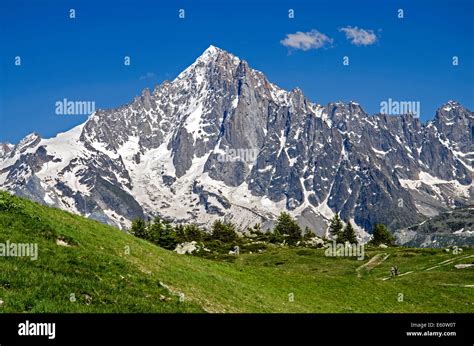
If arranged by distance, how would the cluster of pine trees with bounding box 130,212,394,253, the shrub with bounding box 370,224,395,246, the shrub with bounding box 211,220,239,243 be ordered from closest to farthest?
1. the cluster of pine trees with bounding box 130,212,394,253
2. the shrub with bounding box 211,220,239,243
3. the shrub with bounding box 370,224,395,246

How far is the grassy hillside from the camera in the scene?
2520cm

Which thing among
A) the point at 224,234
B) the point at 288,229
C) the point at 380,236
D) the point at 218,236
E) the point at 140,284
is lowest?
the point at 140,284

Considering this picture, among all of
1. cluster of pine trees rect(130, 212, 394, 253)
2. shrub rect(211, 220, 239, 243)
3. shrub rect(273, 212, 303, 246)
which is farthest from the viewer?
shrub rect(273, 212, 303, 246)

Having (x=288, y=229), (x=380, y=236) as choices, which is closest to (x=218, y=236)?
(x=288, y=229)

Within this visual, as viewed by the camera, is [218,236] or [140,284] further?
[218,236]

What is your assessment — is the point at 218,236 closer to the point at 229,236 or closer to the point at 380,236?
the point at 229,236

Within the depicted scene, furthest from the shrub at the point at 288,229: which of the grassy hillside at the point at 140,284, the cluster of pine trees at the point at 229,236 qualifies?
the grassy hillside at the point at 140,284

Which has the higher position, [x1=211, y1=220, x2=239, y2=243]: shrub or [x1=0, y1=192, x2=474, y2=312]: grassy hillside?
[x1=211, y1=220, x2=239, y2=243]: shrub

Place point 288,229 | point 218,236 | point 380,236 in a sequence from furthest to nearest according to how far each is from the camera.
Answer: point 288,229
point 380,236
point 218,236

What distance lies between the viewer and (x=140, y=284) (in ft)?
98.6

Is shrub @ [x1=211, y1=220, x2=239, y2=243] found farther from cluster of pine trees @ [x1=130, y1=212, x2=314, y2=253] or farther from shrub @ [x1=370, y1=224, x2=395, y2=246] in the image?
shrub @ [x1=370, y1=224, x2=395, y2=246]

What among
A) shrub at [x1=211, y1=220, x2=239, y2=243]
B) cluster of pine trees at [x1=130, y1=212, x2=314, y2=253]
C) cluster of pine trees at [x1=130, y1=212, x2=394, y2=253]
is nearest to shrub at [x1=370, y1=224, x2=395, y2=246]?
cluster of pine trees at [x1=130, y1=212, x2=394, y2=253]
